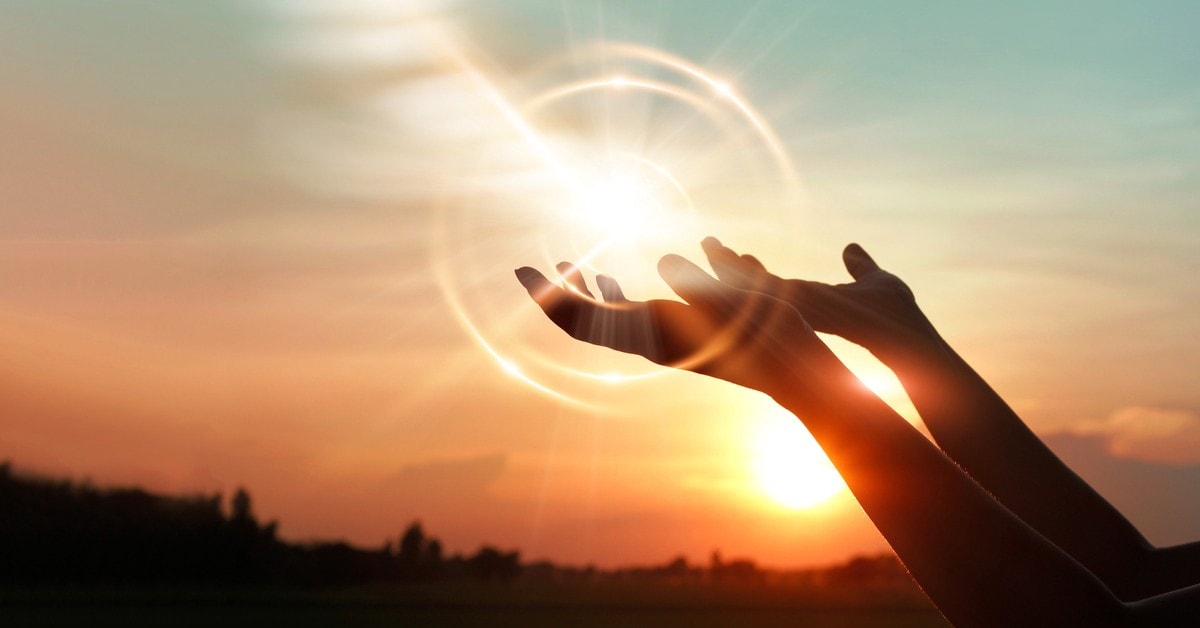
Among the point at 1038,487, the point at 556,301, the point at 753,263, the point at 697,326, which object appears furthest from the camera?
the point at 753,263

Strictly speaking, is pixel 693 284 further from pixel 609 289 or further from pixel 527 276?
pixel 527 276

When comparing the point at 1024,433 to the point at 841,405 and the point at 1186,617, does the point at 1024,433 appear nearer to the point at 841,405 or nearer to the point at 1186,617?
the point at 1186,617

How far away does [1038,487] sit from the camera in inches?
113

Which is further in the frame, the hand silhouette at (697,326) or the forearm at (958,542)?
the hand silhouette at (697,326)

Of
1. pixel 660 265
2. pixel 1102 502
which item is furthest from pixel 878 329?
pixel 660 265

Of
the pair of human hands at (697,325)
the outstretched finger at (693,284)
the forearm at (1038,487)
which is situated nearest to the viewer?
the pair of human hands at (697,325)

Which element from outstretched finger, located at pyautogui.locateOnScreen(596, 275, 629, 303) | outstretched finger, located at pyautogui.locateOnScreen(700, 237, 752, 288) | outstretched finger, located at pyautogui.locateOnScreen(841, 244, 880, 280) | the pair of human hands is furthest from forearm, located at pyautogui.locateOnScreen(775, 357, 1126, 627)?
outstretched finger, located at pyautogui.locateOnScreen(841, 244, 880, 280)

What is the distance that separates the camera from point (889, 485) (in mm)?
1760

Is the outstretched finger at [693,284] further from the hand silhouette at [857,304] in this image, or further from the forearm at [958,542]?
the hand silhouette at [857,304]

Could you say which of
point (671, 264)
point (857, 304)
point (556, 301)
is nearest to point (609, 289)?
point (556, 301)

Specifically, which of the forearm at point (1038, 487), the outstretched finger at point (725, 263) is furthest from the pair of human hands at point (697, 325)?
the outstretched finger at point (725, 263)

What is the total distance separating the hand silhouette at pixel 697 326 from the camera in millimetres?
1979

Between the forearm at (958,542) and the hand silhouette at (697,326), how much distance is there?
220 millimetres

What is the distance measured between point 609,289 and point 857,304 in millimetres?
1379
